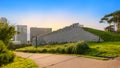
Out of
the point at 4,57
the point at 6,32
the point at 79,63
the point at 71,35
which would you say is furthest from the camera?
the point at 71,35

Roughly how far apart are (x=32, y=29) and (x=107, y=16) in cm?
1439

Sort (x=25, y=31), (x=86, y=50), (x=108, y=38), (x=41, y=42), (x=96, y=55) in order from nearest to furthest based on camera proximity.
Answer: (x=96, y=55)
(x=86, y=50)
(x=108, y=38)
(x=41, y=42)
(x=25, y=31)

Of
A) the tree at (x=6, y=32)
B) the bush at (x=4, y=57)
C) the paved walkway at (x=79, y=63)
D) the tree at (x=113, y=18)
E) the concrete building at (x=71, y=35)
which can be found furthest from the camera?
the tree at (x=113, y=18)

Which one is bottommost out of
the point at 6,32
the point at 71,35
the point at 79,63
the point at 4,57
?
the point at 79,63

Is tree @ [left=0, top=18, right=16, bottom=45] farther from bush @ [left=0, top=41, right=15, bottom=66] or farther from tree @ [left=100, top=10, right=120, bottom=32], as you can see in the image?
tree @ [left=100, top=10, right=120, bottom=32]

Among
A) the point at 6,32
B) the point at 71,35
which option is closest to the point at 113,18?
the point at 71,35

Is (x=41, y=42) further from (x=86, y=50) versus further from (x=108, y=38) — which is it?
(x=86, y=50)

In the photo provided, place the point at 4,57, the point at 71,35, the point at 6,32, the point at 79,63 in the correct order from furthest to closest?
the point at 71,35
the point at 6,32
the point at 4,57
the point at 79,63

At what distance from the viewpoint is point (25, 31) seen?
43.7 m

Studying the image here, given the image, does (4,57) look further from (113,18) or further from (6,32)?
(113,18)

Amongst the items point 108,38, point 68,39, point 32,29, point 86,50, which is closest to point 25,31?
point 32,29

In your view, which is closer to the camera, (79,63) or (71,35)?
(79,63)

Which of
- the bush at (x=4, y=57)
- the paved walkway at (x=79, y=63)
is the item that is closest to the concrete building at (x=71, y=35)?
the paved walkway at (x=79, y=63)

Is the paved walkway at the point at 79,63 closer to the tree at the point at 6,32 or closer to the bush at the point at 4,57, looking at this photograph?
the bush at the point at 4,57
